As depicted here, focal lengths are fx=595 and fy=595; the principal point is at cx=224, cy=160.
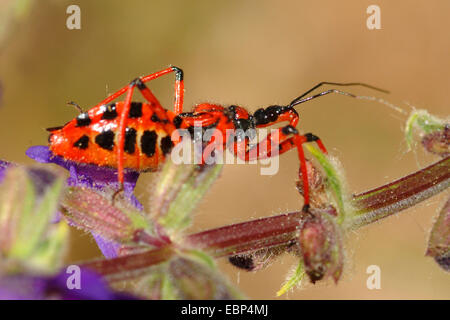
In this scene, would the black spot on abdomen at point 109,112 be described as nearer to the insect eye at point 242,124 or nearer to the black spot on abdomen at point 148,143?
the black spot on abdomen at point 148,143

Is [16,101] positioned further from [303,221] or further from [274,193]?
[303,221]

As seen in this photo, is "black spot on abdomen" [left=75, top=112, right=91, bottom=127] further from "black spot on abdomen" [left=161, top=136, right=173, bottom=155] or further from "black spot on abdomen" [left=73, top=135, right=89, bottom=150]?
"black spot on abdomen" [left=161, top=136, right=173, bottom=155]

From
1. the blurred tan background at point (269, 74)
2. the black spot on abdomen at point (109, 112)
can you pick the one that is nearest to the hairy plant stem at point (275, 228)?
the black spot on abdomen at point (109, 112)

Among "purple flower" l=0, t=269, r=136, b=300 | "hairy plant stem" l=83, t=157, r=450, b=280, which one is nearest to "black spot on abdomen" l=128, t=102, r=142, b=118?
"hairy plant stem" l=83, t=157, r=450, b=280

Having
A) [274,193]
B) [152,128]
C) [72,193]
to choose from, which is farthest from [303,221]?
[274,193]

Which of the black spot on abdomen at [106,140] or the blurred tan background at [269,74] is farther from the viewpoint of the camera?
the blurred tan background at [269,74]

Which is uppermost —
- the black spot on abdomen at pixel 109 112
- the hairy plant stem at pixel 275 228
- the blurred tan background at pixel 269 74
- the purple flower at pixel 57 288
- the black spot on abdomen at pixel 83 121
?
the blurred tan background at pixel 269 74
